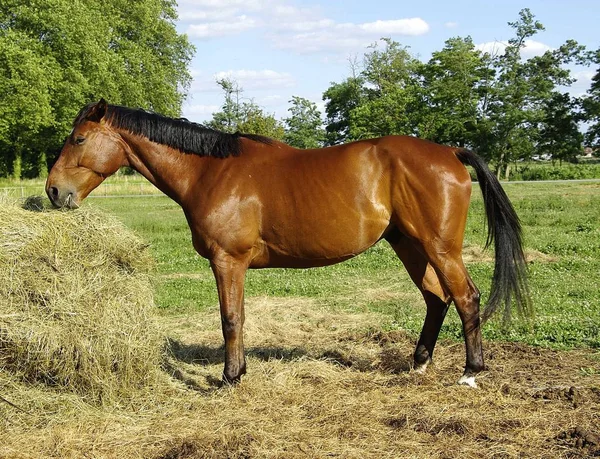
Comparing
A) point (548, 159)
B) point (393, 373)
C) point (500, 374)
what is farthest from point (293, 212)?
point (548, 159)

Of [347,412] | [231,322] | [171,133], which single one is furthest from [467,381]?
[171,133]

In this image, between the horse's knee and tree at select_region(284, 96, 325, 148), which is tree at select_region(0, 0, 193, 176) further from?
the horse's knee

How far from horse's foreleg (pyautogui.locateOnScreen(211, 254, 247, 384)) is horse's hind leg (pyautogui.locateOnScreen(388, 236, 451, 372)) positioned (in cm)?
155

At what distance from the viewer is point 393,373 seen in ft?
17.8

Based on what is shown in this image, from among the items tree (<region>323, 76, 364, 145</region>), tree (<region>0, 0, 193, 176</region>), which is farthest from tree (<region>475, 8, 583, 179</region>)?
tree (<region>0, 0, 193, 176</region>)

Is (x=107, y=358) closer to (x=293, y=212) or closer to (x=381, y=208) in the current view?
(x=293, y=212)

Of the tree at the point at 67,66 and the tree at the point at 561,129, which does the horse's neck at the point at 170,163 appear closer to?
the tree at the point at 67,66

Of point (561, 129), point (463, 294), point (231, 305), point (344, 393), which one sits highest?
point (561, 129)

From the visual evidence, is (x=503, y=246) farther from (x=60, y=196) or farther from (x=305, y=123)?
(x=305, y=123)

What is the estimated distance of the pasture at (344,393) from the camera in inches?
151

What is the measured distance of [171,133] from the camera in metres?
5.23

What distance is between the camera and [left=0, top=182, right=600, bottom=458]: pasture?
3.83 meters

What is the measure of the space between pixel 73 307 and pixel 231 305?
4.18ft

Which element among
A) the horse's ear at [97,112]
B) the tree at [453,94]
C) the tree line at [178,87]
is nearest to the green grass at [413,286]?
the horse's ear at [97,112]
